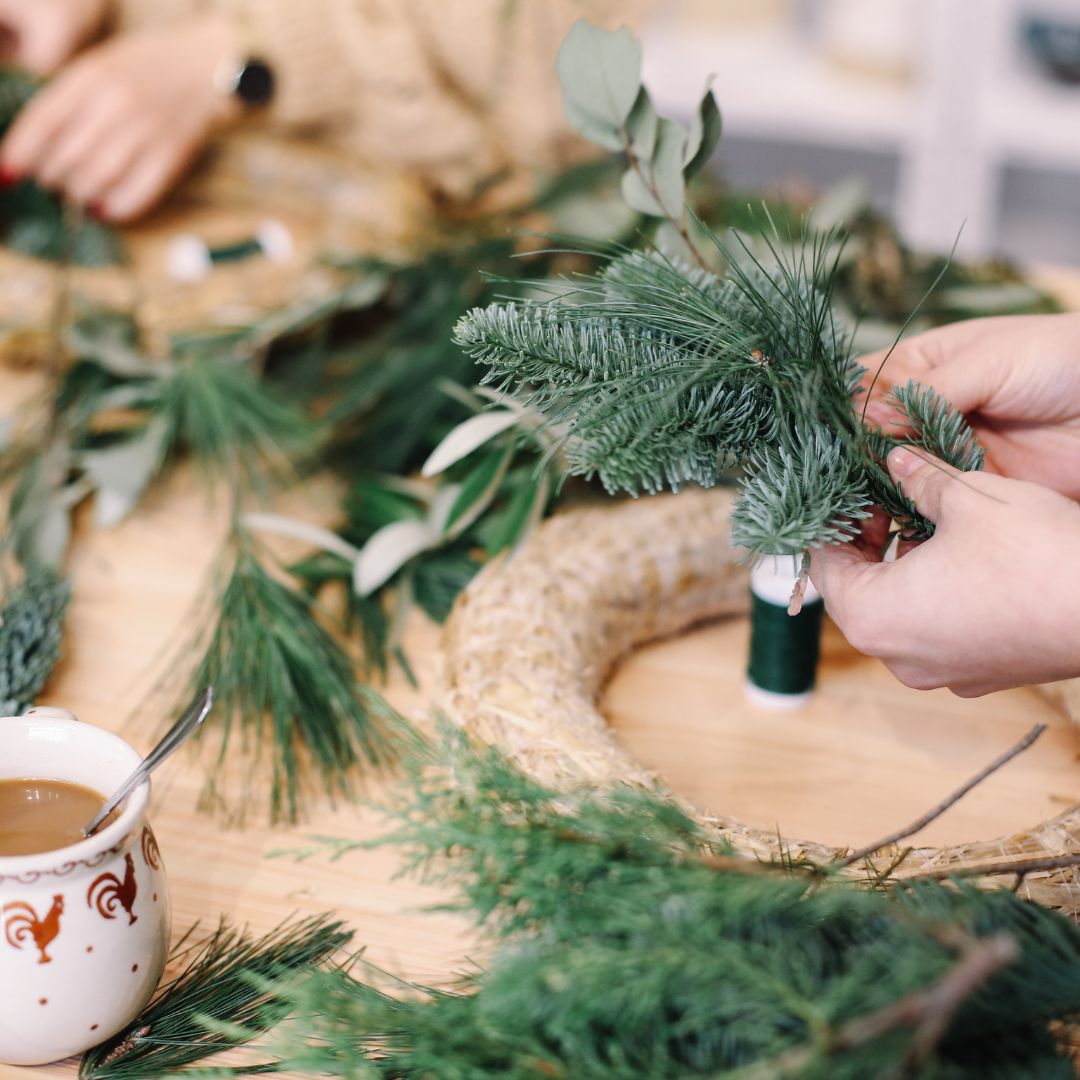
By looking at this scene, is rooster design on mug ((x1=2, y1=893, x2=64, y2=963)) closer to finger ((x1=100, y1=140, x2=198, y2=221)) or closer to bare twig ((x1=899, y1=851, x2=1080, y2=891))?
bare twig ((x1=899, y1=851, x2=1080, y2=891))

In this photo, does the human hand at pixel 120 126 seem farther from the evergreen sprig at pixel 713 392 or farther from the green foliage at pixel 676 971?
the green foliage at pixel 676 971

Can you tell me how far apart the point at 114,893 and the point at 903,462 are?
390mm

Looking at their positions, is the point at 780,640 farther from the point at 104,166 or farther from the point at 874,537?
the point at 104,166

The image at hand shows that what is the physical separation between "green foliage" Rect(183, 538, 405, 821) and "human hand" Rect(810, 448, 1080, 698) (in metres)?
0.30

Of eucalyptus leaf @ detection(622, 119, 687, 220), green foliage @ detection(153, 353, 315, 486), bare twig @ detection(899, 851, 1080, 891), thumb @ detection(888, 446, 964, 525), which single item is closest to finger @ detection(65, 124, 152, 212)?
green foliage @ detection(153, 353, 315, 486)

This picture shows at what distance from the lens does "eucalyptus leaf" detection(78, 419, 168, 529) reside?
2.89 feet

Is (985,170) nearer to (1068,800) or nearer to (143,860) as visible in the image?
(1068,800)

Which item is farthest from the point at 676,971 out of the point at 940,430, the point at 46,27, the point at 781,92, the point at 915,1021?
the point at 781,92

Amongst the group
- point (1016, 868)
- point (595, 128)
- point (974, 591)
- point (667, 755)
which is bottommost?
point (667, 755)

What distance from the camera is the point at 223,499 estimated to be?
927 mm

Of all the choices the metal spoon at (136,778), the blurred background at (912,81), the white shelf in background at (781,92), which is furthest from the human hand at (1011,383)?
the white shelf in background at (781,92)

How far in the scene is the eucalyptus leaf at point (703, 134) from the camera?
64cm

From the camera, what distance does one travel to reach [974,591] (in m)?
0.49

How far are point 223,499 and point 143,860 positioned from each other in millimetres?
458
